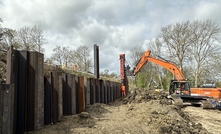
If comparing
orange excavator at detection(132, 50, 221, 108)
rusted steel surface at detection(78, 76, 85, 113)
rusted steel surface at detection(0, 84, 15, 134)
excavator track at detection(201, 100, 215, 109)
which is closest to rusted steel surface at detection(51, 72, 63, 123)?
rusted steel surface at detection(78, 76, 85, 113)

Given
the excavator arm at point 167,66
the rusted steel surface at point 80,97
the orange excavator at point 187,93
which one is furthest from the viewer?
the excavator arm at point 167,66

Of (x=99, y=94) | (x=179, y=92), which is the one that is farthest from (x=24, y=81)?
(x=179, y=92)

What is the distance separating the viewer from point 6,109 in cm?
380

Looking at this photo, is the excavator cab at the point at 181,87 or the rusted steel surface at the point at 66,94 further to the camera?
the excavator cab at the point at 181,87

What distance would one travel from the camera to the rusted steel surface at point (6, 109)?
12.1ft

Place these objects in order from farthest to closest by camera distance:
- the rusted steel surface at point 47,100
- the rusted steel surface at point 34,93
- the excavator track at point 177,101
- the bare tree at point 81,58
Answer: the bare tree at point 81,58, the excavator track at point 177,101, the rusted steel surface at point 47,100, the rusted steel surface at point 34,93

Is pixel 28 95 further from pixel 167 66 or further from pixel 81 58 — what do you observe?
pixel 81 58

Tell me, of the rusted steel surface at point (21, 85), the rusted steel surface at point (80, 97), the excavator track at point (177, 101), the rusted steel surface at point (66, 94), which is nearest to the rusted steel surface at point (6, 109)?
the rusted steel surface at point (21, 85)

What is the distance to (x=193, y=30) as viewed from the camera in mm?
38031

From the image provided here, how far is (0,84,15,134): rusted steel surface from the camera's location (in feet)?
12.1

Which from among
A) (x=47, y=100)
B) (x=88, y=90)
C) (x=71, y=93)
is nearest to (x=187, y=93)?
(x=88, y=90)

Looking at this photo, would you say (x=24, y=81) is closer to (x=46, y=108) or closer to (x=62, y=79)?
(x=46, y=108)

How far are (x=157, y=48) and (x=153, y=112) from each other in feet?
127

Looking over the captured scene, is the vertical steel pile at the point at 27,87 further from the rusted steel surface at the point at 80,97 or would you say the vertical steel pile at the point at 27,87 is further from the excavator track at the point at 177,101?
the excavator track at the point at 177,101
